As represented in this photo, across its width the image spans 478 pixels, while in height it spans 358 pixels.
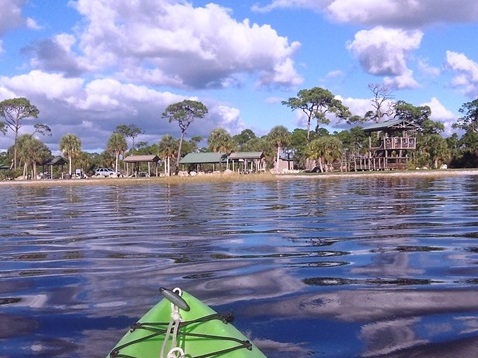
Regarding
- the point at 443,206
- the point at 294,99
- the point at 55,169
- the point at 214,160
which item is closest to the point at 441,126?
the point at 294,99

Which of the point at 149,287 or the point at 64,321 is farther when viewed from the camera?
the point at 149,287

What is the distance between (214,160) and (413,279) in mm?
66594

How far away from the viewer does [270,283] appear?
465cm

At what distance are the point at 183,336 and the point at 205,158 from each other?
70.6 metres

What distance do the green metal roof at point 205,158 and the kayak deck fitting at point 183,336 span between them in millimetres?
68327

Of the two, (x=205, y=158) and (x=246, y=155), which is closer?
(x=246, y=155)

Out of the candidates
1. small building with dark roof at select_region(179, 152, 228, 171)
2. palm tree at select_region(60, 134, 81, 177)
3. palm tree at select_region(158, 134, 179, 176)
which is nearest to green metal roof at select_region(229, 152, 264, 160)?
small building with dark roof at select_region(179, 152, 228, 171)

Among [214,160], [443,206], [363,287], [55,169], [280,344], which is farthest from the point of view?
[55,169]

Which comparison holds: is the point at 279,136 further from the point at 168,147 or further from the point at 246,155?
the point at 168,147

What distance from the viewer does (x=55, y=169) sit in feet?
302

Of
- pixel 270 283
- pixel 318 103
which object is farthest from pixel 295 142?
pixel 270 283

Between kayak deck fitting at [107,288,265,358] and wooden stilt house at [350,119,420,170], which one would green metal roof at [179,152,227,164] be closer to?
wooden stilt house at [350,119,420,170]

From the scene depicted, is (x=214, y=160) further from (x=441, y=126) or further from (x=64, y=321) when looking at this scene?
(x=64, y=321)

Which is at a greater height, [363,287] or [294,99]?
[294,99]
